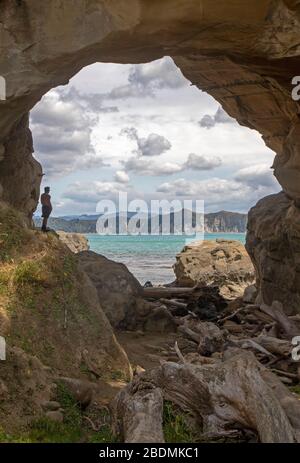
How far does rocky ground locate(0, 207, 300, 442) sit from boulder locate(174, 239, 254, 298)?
812cm

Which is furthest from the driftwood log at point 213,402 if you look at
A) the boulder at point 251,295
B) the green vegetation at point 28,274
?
the boulder at point 251,295

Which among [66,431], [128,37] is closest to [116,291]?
[128,37]

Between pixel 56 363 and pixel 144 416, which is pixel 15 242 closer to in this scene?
pixel 56 363

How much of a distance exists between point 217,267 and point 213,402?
790 inches

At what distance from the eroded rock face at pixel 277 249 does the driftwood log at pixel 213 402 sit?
404 inches

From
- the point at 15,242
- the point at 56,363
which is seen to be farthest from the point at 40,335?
the point at 15,242

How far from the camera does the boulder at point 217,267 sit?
85.6 feet

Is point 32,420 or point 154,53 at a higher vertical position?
point 154,53

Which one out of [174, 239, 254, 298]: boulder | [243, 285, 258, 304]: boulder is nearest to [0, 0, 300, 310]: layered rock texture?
[243, 285, 258, 304]: boulder

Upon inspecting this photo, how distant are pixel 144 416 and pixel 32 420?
1.77 m

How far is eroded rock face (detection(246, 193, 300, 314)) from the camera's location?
17344 mm

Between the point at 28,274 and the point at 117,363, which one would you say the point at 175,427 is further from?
the point at 28,274

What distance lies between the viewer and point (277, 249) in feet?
60.4

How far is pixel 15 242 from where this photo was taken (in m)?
10.8
